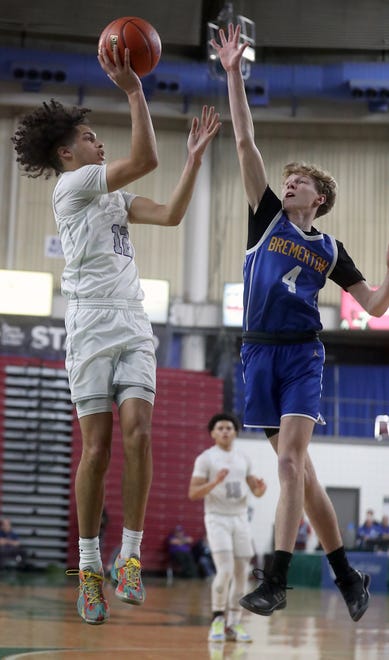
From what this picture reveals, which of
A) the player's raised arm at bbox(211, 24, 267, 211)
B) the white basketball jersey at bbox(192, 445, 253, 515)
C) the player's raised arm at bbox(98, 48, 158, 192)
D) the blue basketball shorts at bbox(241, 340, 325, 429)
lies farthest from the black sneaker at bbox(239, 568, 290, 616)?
the white basketball jersey at bbox(192, 445, 253, 515)

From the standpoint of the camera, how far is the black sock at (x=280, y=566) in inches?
189

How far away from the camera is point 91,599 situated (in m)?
4.74

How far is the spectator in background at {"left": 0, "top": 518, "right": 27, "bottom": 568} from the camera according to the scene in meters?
17.5

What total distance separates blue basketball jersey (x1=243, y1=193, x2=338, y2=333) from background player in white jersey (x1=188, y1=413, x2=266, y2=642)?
462 cm

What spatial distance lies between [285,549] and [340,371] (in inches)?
744

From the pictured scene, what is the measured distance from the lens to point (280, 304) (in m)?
5.16

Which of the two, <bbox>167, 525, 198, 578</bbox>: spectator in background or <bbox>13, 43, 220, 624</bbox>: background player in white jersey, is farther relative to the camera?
<bbox>167, 525, 198, 578</bbox>: spectator in background

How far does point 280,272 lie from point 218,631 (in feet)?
15.7

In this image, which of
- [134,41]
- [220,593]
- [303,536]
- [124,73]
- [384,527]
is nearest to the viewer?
[124,73]

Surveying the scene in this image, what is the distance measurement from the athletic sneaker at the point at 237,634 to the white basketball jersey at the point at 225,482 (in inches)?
44.7

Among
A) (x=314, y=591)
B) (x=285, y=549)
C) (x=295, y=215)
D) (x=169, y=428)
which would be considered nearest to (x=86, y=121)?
(x=295, y=215)

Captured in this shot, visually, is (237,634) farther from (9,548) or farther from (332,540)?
(9,548)

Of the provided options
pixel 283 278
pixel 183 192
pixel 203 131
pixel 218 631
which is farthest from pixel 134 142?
pixel 218 631

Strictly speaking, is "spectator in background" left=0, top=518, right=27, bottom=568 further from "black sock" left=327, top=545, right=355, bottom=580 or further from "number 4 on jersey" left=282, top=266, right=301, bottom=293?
"number 4 on jersey" left=282, top=266, right=301, bottom=293
